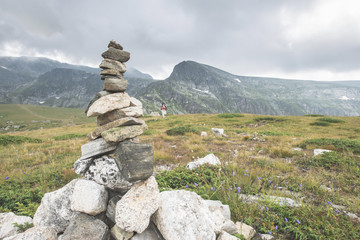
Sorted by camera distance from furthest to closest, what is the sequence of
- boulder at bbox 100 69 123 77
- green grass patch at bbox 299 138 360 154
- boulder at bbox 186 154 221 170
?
green grass patch at bbox 299 138 360 154 → boulder at bbox 186 154 221 170 → boulder at bbox 100 69 123 77

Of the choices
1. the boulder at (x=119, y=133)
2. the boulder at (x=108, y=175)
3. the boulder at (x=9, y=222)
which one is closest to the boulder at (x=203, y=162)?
the boulder at (x=108, y=175)

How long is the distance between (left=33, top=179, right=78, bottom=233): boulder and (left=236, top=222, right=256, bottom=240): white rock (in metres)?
3.41

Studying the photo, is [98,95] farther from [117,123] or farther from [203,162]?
[203,162]

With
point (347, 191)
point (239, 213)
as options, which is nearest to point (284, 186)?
point (347, 191)

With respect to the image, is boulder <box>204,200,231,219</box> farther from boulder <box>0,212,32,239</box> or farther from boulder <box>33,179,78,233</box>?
boulder <box>0,212,32,239</box>

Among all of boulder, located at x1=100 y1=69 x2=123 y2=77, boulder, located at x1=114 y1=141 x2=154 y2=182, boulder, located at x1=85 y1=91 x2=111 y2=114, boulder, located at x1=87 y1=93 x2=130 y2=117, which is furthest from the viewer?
boulder, located at x1=100 y1=69 x2=123 y2=77

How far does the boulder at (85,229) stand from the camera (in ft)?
8.98

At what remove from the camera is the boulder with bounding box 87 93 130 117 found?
12.6 feet

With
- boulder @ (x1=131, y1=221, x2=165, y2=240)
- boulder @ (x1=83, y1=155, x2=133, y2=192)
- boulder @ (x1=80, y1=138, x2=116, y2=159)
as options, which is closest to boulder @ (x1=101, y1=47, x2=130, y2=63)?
boulder @ (x1=80, y1=138, x2=116, y2=159)

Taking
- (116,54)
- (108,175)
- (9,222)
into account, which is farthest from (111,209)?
(116,54)

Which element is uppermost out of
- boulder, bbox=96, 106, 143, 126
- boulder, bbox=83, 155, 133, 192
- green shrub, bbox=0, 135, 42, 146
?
boulder, bbox=96, 106, 143, 126

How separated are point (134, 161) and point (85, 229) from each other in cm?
A: 138

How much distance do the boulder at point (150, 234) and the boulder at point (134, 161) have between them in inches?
36.8

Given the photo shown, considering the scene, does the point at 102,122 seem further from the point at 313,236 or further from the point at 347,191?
the point at 347,191
